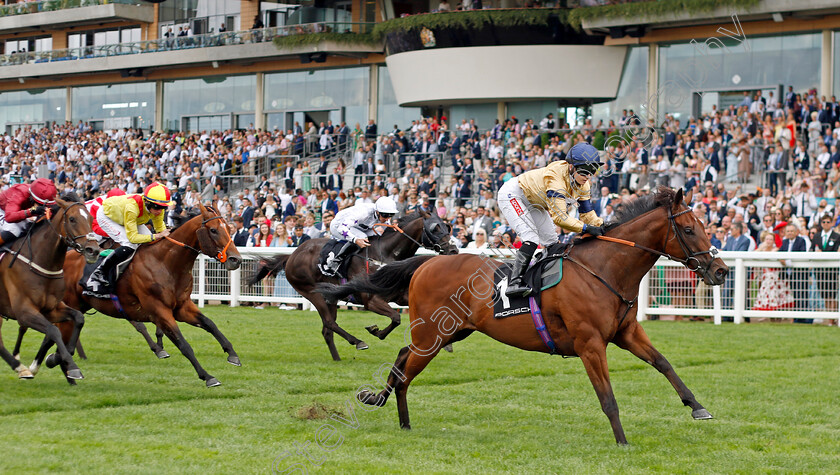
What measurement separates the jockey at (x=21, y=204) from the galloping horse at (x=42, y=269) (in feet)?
0.27

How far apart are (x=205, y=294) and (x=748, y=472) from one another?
12.1 meters

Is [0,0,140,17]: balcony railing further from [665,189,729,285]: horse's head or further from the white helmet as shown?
[665,189,729,285]: horse's head

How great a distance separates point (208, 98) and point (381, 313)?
2445 centimetres

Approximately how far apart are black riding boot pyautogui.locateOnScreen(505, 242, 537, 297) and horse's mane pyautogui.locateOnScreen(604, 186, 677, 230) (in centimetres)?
53

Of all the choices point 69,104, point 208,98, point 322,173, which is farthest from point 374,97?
point 69,104

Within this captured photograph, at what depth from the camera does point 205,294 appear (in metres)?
16.0

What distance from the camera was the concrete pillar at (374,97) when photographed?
91.9 feet

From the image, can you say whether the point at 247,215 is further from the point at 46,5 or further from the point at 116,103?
the point at 46,5

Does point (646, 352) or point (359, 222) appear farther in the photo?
point (359, 222)

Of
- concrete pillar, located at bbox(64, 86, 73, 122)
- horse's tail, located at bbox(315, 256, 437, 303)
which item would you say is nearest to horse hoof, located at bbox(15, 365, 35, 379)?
horse's tail, located at bbox(315, 256, 437, 303)

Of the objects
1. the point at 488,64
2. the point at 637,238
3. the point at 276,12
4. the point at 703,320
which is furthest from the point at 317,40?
the point at 637,238

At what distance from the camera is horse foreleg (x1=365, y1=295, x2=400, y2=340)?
30.5 ft

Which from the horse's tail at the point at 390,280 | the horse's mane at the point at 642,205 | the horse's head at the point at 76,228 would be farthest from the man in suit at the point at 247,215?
the horse's mane at the point at 642,205

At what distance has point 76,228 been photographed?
302 inches
